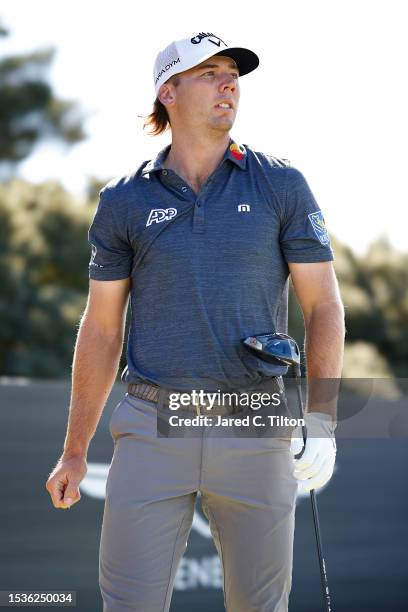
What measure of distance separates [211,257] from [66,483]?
691 mm

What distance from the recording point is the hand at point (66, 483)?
2520mm

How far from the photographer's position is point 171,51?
2.66 meters

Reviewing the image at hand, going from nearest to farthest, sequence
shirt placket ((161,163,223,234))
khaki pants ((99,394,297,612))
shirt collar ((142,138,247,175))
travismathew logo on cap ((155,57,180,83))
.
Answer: khaki pants ((99,394,297,612)) < shirt placket ((161,163,223,234)) < shirt collar ((142,138,247,175)) < travismathew logo on cap ((155,57,180,83))

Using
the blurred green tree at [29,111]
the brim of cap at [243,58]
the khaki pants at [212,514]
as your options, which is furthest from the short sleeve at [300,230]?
the blurred green tree at [29,111]

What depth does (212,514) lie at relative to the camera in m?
2.40

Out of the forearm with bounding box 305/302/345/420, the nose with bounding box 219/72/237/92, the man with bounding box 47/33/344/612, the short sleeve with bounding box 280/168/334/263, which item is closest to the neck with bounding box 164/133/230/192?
the man with bounding box 47/33/344/612

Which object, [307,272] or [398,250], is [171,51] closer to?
[307,272]

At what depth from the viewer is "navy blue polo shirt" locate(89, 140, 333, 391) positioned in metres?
2.40

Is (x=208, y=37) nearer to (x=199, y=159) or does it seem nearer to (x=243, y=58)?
(x=243, y=58)

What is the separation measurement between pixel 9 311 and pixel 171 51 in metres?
8.75

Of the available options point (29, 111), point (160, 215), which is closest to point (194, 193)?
point (160, 215)

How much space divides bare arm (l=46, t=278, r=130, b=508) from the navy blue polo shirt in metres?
0.10

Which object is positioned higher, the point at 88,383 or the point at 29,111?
the point at 29,111

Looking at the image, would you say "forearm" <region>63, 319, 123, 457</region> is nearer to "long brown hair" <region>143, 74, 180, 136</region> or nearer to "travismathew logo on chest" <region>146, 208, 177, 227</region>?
"travismathew logo on chest" <region>146, 208, 177, 227</region>
